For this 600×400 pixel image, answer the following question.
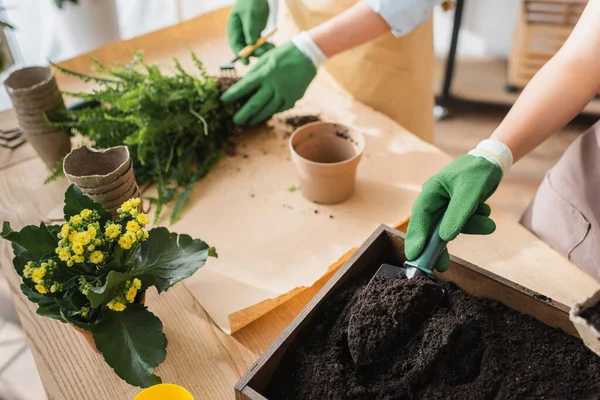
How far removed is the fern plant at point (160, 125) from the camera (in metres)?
1.12

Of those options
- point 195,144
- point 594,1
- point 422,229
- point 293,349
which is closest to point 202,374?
point 293,349

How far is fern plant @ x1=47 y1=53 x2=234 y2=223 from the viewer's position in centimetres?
112

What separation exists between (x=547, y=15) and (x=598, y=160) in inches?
69.7

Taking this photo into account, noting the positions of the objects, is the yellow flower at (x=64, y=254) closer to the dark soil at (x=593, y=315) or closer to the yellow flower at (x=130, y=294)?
the yellow flower at (x=130, y=294)

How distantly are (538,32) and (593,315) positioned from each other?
216 cm

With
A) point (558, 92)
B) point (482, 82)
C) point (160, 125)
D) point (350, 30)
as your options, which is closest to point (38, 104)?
point (160, 125)

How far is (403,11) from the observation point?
44.9 inches

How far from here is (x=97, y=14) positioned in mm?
2078

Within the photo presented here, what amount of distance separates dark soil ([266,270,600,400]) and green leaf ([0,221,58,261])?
376 millimetres

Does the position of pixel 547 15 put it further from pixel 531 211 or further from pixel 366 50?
pixel 531 211

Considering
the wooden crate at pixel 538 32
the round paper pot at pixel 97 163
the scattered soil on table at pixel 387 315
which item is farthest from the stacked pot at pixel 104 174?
the wooden crate at pixel 538 32

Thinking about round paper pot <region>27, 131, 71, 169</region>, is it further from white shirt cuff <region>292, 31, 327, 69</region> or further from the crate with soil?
the crate with soil

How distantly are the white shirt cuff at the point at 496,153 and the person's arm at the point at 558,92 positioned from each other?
0.03 metres

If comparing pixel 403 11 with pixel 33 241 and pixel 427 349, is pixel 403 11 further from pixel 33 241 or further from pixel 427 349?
pixel 33 241
